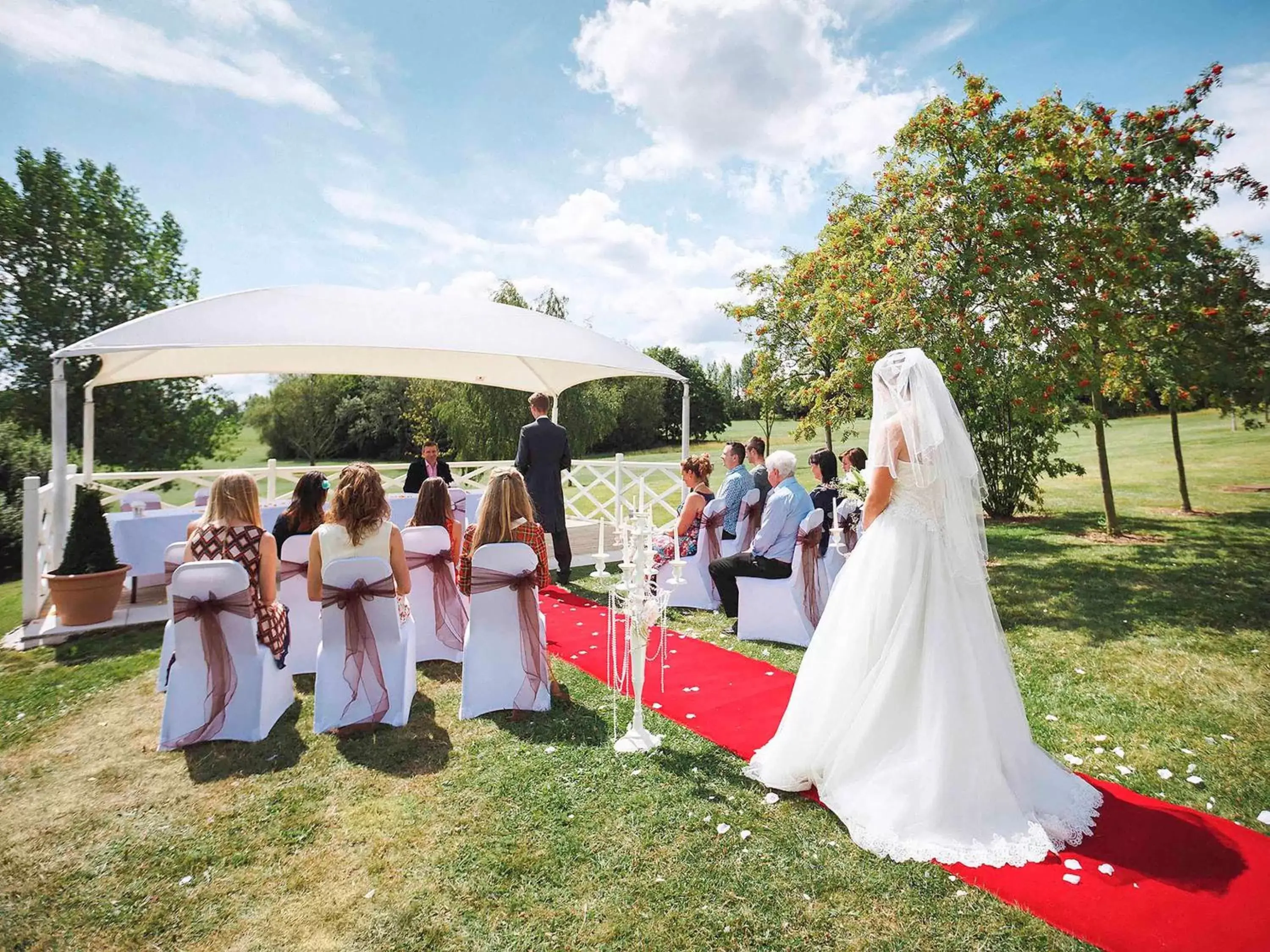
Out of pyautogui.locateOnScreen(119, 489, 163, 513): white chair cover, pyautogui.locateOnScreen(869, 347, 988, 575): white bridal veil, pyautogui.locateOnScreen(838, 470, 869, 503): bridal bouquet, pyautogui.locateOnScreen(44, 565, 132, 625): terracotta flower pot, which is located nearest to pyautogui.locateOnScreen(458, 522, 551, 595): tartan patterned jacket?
pyautogui.locateOnScreen(869, 347, 988, 575): white bridal veil

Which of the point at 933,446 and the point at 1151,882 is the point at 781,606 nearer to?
the point at 933,446

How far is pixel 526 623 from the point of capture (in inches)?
161

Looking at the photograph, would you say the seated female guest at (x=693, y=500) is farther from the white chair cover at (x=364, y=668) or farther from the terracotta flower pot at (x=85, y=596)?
the terracotta flower pot at (x=85, y=596)

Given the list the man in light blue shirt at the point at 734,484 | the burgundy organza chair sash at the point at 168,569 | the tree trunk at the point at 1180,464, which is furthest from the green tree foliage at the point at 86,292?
the tree trunk at the point at 1180,464

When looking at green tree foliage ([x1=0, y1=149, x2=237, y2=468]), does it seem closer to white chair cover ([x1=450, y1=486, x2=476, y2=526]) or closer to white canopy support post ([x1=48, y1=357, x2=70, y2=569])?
white canopy support post ([x1=48, y1=357, x2=70, y2=569])

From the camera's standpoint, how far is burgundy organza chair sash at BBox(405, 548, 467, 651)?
500 centimetres

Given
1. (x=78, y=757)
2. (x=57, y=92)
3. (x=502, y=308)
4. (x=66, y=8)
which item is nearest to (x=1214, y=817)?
(x=78, y=757)

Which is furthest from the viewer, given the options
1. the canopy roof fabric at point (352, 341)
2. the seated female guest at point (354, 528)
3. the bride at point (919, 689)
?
the canopy roof fabric at point (352, 341)

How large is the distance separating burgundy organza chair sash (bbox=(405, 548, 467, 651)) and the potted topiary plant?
3.30 m

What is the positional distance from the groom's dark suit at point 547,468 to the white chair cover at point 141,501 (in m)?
4.17

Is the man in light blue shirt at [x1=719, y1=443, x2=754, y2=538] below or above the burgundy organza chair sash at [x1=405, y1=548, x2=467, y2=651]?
above

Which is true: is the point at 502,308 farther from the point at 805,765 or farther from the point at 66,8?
the point at 805,765

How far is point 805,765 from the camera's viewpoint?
10.2 feet

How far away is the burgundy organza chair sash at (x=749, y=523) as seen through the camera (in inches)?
243
